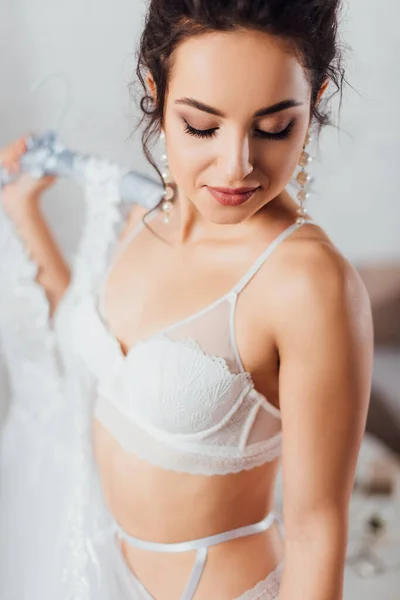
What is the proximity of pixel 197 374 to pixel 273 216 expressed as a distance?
0.22 metres

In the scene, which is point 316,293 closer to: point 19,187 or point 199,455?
point 199,455

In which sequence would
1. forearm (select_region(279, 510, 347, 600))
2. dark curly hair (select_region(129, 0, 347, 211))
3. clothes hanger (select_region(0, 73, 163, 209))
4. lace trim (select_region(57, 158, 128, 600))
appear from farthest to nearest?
clothes hanger (select_region(0, 73, 163, 209)) → lace trim (select_region(57, 158, 128, 600)) → forearm (select_region(279, 510, 347, 600)) → dark curly hair (select_region(129, 0, 347, 211))


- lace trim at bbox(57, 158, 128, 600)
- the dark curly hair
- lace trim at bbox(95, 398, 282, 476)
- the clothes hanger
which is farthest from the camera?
the clothes hanger

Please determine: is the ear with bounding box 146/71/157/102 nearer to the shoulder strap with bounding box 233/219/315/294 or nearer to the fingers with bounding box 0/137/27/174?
the shoulder strap with bounding box 233/219/315/294

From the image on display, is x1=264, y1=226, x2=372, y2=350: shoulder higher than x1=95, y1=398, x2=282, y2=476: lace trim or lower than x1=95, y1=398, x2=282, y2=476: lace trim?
higher

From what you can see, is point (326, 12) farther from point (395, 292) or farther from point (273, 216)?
point (395, 292)

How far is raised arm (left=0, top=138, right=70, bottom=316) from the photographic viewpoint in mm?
1262

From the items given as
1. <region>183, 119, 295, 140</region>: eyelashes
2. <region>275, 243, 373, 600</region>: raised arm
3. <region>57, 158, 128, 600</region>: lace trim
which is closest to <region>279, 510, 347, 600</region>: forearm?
<region>275, 243, 373, 600</region>: raised arm

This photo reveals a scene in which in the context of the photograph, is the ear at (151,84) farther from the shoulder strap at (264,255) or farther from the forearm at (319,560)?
the forearm at (319,560)

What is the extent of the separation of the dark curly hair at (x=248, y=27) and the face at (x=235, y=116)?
11 millimetres

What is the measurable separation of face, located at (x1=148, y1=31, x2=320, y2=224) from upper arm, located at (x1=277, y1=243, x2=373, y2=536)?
0.11 metres

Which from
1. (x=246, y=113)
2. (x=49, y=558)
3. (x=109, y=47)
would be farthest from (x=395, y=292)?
(x=246, y=113)

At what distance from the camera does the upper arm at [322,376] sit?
0.78 m

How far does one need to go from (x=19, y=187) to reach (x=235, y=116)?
2.05 feet
